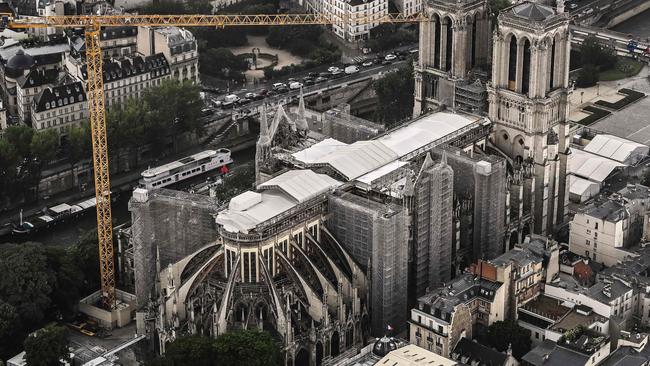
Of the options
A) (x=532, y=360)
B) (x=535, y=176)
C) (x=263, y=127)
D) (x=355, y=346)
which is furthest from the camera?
(x=535, y=176)

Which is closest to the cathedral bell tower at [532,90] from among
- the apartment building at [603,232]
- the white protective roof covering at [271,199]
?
the apartment building at [603,232]

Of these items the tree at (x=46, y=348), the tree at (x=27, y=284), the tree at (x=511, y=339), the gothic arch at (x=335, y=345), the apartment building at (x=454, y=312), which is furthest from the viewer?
Result: the tree at (x=27, y=284)

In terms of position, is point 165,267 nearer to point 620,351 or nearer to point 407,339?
point 407,339

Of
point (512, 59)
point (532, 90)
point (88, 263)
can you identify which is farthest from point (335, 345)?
point (512, 59)

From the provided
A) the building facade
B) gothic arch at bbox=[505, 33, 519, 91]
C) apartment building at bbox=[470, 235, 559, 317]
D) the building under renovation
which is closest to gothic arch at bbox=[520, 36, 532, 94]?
gothic arch at bbox=[505, 33, 519, 91]

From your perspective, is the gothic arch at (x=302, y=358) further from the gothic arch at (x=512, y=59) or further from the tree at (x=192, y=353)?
the gothic arch at (x=512, y=59)

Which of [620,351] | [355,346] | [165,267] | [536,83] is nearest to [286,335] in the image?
[355,346]
